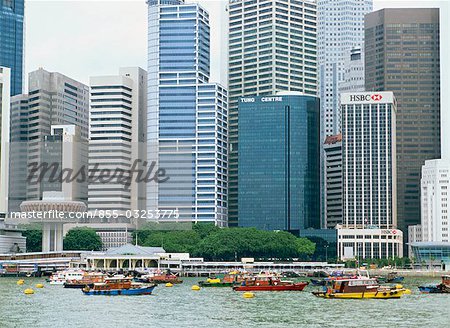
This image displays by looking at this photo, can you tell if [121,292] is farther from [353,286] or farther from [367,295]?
[367,295]

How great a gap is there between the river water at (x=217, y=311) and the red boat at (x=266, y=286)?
5.15 m

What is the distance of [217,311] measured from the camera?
120938mm

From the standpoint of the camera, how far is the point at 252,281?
533ft

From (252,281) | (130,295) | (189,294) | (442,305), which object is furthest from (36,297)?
(442,305)

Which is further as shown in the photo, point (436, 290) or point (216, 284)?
point (216, 284)

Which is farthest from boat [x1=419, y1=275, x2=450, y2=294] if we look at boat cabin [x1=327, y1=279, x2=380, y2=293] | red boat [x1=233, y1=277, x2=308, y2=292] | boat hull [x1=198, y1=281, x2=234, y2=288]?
boat hull [x1=198, y1=281, x2=234, y2=288]

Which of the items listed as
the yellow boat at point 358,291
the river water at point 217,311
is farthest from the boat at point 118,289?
the yellow boat at point 358,291

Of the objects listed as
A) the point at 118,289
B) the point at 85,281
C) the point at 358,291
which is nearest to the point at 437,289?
the point at 358,291

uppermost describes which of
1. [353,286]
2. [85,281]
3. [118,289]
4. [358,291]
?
[353,286]

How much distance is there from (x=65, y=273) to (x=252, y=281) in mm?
46016

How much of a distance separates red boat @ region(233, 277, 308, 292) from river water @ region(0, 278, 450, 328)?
515 cm

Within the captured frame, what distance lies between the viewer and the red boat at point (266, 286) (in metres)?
161

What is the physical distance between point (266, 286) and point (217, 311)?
41442 millimetres

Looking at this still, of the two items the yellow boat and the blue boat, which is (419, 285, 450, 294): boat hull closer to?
the blue boat
